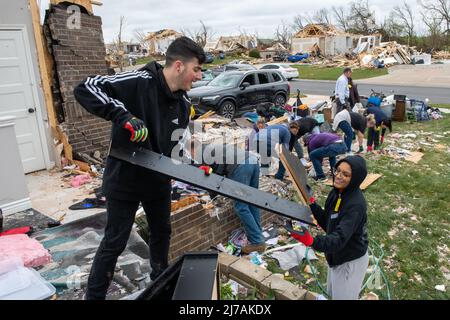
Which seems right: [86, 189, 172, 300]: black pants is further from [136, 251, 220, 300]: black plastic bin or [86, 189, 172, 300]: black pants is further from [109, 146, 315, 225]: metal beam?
[136, 251, 220, 300]: black plastic bin

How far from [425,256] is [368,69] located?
30.5 m

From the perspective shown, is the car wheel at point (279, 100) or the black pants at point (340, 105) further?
the car wheel at point (279, 100)

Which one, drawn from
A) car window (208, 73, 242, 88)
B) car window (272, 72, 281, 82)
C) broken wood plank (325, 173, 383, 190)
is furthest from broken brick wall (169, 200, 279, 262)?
car window (272, 72, 281, 82)

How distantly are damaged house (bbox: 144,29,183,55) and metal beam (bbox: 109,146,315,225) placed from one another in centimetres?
5261

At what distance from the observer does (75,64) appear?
662cm

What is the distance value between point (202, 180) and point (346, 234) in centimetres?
112

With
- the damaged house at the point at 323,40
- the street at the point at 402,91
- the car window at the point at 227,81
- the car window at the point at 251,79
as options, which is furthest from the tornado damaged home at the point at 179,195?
the damaged house at the point at 323,40

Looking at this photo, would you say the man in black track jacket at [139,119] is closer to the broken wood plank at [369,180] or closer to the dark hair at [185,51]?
the dark hair at [185,51]

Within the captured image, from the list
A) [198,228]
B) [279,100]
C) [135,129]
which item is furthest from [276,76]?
[135,129]

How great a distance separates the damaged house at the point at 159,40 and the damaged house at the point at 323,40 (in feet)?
57.5

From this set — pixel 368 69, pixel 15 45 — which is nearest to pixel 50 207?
pixel 15 45

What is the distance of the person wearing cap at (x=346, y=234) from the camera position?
259 cm

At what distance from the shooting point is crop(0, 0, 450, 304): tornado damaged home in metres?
2.40

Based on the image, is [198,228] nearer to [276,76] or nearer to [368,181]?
[368,181]
